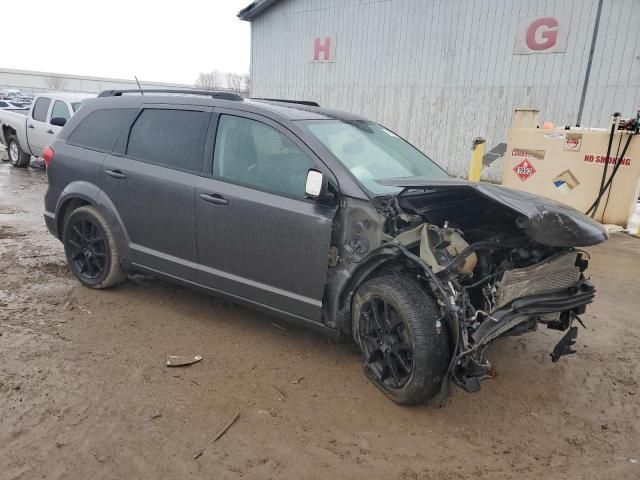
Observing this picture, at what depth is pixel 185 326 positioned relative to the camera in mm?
4105

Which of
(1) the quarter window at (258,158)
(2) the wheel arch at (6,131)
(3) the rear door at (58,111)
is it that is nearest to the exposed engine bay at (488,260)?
(1) the quarter window at (258,158)

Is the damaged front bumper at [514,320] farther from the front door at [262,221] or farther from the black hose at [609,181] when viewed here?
the black hose at [609,181]

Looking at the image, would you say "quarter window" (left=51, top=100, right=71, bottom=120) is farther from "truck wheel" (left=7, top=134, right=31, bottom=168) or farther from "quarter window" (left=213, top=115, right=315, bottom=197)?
"quarter window" (left=213, top=115, right=315, bottom=197)

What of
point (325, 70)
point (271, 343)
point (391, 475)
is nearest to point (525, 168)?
point (271, 343)

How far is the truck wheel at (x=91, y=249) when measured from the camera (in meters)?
4.51

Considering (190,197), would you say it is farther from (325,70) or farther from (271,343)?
(325,70)

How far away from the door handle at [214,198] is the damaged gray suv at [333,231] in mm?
12

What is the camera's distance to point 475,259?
3020mm

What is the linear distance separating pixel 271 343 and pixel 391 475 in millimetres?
1569

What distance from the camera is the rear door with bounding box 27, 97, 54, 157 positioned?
37.3ft

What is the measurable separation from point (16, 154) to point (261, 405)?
511 inches

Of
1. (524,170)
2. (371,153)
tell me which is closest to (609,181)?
(524,170)

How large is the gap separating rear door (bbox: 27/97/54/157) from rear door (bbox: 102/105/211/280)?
8271 millimetres

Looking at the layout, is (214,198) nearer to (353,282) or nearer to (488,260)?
(353,282)
